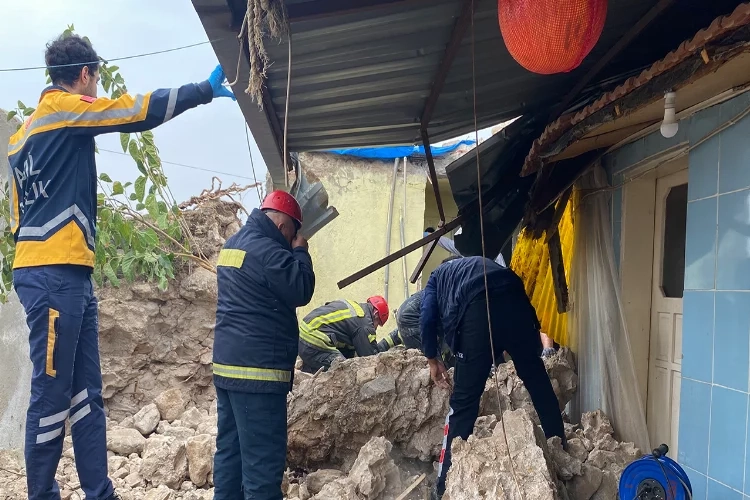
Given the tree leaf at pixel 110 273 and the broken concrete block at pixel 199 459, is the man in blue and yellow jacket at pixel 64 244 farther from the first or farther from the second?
the tree leaf at pixel 110 273

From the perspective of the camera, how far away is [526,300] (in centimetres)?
380

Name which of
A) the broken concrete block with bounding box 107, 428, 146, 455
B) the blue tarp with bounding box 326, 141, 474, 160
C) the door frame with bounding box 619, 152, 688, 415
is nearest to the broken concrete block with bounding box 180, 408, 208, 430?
the broken concrete block with bounding box 107, 428, 146, 455

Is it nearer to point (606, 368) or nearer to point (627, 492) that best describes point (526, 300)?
point (606, 368)

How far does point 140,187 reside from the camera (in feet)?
16.9

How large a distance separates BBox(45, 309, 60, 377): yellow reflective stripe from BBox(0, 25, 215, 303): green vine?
2164 mm

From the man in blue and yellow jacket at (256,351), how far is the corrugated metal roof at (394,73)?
2.67 feet

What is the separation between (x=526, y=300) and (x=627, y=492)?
145cm

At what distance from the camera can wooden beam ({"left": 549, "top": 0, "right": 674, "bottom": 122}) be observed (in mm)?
2480

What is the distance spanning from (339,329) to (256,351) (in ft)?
9.10

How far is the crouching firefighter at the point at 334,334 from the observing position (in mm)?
5750

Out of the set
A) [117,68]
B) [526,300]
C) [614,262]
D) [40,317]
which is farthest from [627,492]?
[117,68]

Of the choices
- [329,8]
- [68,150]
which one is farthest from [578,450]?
[68,150]

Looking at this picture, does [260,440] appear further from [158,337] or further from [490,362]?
[158,337]

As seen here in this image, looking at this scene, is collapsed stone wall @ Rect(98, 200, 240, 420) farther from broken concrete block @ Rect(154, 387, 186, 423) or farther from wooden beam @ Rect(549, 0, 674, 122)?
wooden beam @ Rect(549, 0, 674, 122)
